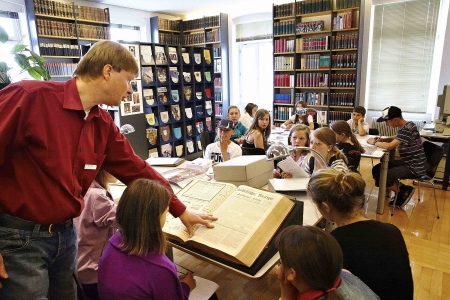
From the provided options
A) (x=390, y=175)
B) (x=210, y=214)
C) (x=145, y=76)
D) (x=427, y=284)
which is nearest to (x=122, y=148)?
(x=210, y=214)

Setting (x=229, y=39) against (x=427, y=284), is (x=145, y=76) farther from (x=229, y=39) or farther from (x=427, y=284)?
(x=427, y=284)

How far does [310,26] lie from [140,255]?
561 cm

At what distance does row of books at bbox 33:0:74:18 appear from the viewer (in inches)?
190

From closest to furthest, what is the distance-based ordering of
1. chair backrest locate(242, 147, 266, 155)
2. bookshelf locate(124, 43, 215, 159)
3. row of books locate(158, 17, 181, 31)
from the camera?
1. chair backrest locate(242, 147, 266, 155)
2. bookshelf locate(124, 43, 215, 159)
3. row of books locate(158, 17, 181, 31)

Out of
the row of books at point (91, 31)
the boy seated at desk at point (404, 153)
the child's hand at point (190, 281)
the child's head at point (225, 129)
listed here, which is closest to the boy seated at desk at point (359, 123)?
the boy seated at desk at point (404, 153)

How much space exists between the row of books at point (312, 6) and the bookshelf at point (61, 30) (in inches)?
142

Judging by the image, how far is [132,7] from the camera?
20.9ft

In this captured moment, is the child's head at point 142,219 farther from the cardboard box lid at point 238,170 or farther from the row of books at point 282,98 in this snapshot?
Result: the row of books at point 282,98

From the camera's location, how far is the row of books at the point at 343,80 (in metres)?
5.45

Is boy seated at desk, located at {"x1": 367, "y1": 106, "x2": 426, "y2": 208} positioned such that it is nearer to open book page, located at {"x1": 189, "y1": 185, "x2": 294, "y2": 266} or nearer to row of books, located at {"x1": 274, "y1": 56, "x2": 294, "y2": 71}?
open book page, located at {"x1": 189, "y1": 185, "x2": 294, "y2": 266}

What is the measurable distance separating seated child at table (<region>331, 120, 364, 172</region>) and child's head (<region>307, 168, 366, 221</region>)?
1.71 m

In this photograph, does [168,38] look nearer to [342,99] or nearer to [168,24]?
[168,24]

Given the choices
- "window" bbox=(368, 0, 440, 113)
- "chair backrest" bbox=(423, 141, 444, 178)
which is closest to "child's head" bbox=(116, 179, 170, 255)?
"chair backrest" bbox=(423, 141, 444, 178)

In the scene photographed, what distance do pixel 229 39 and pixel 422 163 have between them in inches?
195
